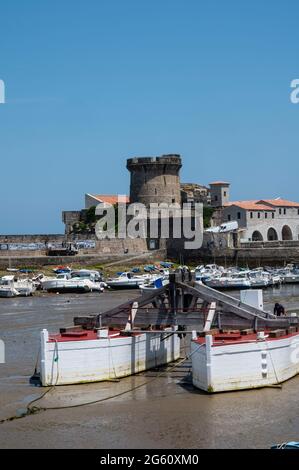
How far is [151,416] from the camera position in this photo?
1719 centimetres

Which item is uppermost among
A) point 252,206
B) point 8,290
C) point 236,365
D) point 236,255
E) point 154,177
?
point 154,177

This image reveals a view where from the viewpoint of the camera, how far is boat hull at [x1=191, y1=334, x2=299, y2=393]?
61.0 feet

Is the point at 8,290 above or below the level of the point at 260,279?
below

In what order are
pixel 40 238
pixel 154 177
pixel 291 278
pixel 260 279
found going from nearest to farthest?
pixel 260 279 → pixel 291 278 → pixel 40 238 → pixel 154 177

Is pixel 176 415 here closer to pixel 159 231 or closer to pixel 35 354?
pixel 35 354

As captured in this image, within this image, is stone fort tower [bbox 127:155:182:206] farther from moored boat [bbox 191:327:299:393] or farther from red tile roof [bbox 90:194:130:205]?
moored boat [bbox 191:327:299:393]

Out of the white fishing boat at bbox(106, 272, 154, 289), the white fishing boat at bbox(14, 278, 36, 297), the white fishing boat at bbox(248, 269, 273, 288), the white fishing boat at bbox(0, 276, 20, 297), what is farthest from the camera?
the white fishing boat at bbox(248, 269, 273, 288)

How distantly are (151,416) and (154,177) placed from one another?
74177 millimetres

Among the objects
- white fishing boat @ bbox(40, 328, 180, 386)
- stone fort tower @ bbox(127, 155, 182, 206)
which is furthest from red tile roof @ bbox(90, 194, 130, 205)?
white fishing boat @ bbox(40, 328, 180, 386)

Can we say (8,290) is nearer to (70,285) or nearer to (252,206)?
(70,285)

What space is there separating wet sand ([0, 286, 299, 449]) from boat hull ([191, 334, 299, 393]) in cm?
25

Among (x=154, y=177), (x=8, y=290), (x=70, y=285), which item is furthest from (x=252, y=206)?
(x=8, y=290)

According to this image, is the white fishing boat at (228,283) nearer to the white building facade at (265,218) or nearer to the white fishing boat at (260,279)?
the white fishing boat at (260,279)

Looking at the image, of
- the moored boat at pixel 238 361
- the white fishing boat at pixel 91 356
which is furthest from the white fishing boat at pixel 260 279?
the moored boat at pixel 238 361
